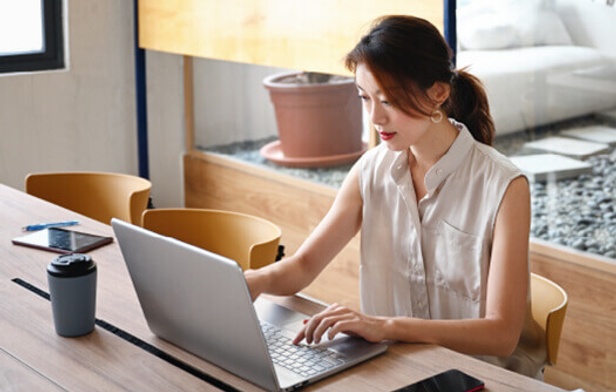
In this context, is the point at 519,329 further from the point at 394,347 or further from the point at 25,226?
the point at 25,226

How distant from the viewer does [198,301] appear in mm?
1541

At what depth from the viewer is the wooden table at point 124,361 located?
1512 mm

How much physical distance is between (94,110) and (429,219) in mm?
2560

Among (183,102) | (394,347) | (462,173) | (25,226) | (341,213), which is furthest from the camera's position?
(183,102)

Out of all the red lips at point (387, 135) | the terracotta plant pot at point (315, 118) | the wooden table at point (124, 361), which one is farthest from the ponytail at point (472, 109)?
the terracotta plant pot at point (315, 118)

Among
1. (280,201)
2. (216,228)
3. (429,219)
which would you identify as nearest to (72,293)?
(429,219)

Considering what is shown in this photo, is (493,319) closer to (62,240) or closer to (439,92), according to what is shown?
(439,92)

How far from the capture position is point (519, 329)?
179 centimetres

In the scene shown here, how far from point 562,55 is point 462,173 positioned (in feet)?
3.45

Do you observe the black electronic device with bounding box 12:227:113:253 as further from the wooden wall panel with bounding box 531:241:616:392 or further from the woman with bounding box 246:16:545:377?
the wooden wall panel with bounding box 531:241:616:392

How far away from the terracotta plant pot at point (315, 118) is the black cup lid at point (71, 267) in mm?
2010

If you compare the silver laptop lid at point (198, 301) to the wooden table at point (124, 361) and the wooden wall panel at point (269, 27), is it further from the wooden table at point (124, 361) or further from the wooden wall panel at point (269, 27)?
the wooden wall panel at point (269, 27)

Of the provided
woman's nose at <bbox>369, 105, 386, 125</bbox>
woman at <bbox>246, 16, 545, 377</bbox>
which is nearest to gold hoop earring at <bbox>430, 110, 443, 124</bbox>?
woman at <bbox>246, 16, 545, 377</bbox>

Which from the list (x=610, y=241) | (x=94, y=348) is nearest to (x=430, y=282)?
(x=94, y=348)
